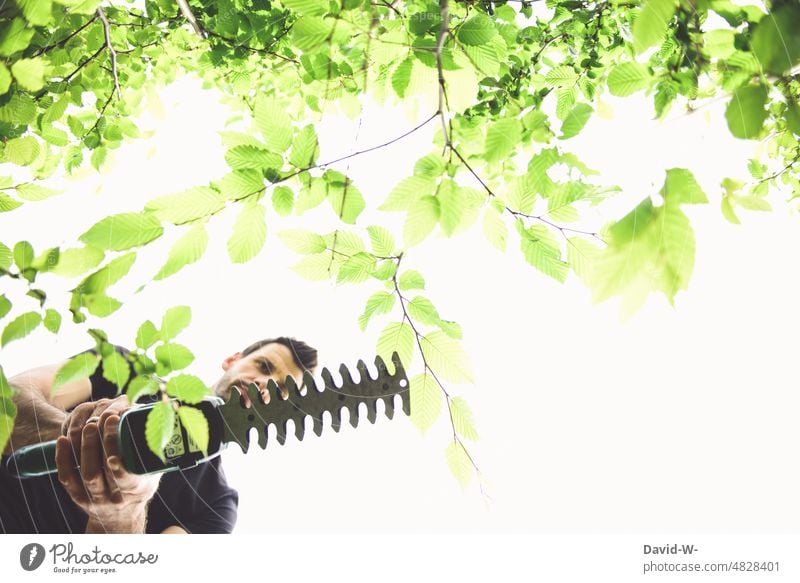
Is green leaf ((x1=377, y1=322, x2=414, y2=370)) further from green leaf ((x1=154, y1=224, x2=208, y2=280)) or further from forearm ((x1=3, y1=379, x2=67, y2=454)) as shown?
forearm ((x1=3, y1=379, x2=67, y2=454))

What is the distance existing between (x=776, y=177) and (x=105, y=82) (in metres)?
0.61

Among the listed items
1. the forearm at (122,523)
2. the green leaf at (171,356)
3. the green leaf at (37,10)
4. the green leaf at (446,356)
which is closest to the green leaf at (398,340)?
the green leaf at (446,356)

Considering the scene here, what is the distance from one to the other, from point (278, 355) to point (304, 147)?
1.00 feet

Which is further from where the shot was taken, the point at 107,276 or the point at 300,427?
the point at 300,427

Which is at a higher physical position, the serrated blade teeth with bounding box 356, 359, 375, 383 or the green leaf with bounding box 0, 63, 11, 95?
the green leaf with bounding box 0, 63, 11, 95

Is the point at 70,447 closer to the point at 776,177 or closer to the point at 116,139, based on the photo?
the point at 116,139

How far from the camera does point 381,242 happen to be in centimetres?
30

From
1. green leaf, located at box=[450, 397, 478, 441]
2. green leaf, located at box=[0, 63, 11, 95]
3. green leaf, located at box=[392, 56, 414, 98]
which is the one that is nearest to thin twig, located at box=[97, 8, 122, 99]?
green leaf, located at box=[0, 63, 11, 95]

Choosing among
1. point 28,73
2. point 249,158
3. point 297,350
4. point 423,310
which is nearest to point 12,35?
point 28,73

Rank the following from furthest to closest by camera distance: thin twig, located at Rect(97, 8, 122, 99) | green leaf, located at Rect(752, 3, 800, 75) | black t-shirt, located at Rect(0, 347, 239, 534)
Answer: black t-shirt, located at Rect(0, 347, 239, 534) < thin twig, located at Rect(97, 8, 122, 99) < green leaf, located at Rect(752, 3, 800, 75)

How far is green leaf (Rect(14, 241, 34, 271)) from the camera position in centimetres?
20

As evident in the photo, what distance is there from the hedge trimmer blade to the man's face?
0.05 m

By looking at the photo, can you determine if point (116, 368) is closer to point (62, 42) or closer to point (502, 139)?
point (502, 139)

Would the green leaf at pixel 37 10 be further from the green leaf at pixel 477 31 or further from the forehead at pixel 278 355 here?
the forehead at pixel 278 355
